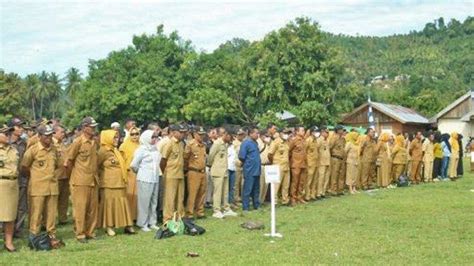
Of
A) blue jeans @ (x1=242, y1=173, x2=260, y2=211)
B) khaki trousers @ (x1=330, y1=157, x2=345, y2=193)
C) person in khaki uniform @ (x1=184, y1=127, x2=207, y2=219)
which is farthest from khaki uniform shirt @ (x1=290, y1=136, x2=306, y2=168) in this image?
person in khaki uniform @ (x1=184, y1=127, x2=207, y2=219)

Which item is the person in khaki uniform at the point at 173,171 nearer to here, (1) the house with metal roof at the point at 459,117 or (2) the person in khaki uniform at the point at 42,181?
(2) the person in khaki uniform at the point at 42,181

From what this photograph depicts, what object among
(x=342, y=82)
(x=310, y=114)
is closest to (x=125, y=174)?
(x=310, y=114)

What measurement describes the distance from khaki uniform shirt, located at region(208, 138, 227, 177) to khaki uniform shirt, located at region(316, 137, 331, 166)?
4.42 meters

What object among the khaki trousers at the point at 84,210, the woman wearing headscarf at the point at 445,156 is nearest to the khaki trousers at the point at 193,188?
the khaki trousers at the point at 84,210

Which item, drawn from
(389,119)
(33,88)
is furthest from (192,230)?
(33,88)

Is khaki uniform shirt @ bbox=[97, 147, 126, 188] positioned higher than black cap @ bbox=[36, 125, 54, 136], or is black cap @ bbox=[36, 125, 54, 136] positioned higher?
black cap @ bbox=[36, 125, 54, 136]

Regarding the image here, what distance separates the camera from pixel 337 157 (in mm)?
19859

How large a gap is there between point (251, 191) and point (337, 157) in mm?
4846

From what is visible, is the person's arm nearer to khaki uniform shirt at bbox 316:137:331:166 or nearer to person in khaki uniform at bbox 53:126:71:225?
person in khaki uniform at bbox 53:126:71:225

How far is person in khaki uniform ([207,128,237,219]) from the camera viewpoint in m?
14.7

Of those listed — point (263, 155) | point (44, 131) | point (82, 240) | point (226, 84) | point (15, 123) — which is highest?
point (226, 84)

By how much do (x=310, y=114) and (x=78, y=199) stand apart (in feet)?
104

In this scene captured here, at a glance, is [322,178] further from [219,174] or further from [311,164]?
[219,174]

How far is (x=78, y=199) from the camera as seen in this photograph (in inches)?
441
